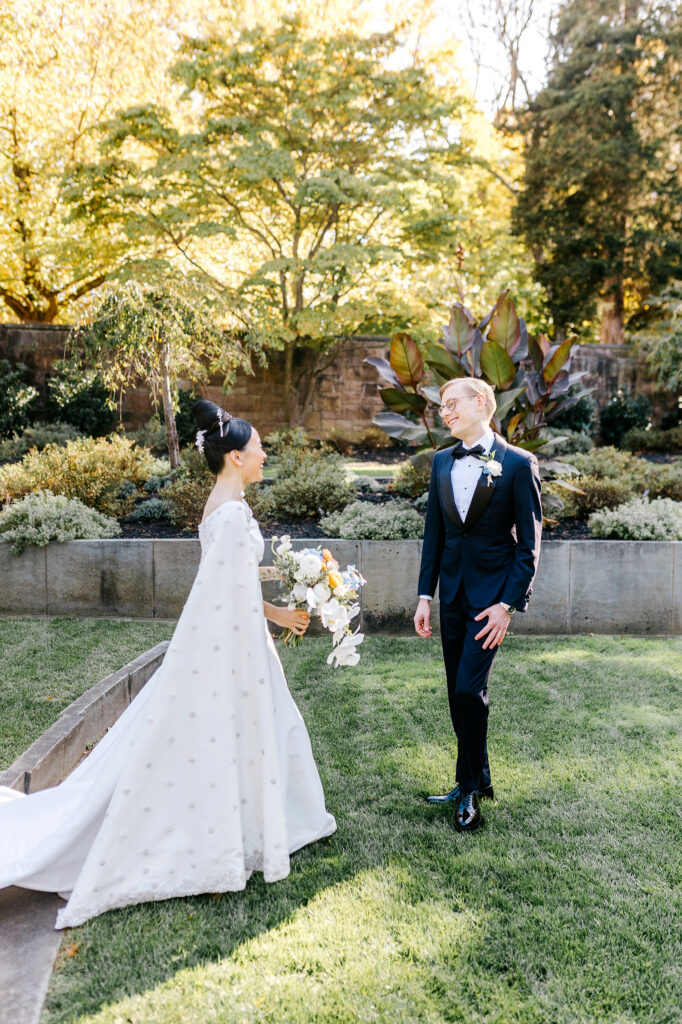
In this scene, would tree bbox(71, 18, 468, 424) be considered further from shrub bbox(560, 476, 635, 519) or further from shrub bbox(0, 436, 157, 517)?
shrub bbox(560, 476, 635, 519)

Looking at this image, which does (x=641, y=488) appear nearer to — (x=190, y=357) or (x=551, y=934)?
(x=190, y=357)

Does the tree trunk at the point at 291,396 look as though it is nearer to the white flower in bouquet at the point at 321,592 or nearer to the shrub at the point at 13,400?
the shrub at the point at 13,400

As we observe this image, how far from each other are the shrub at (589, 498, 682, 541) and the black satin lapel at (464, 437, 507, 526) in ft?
13.7

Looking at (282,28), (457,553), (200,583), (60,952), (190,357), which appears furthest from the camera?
(282,28)

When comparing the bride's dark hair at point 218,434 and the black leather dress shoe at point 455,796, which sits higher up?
the bride's dark hair at point 218,434

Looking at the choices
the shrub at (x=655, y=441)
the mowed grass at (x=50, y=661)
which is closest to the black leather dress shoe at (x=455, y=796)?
the mowed grass at (x=50, y=661)

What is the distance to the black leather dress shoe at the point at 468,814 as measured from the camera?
11.5 ft

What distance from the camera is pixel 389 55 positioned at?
14.8 m

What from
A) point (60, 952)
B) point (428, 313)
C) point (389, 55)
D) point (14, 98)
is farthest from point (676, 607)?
point (14, 98)

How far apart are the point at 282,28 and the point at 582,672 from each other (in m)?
13.3

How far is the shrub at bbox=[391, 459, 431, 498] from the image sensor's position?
847 cm

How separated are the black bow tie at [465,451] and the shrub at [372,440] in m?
12.6

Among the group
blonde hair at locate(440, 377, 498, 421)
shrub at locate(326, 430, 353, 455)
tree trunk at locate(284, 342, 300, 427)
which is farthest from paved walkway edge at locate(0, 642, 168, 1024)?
tree trunk at locate(284, 342, 300, 427)

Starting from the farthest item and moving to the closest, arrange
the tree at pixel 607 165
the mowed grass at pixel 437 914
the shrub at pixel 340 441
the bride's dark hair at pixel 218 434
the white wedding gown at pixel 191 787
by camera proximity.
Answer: the tree at pixel 607 165, the shrub at pixel 340 441, the bride's dark hair at pixel 218 434, the white wedding gown at pixel 191 787, the mowed grass at pixel 437 914
